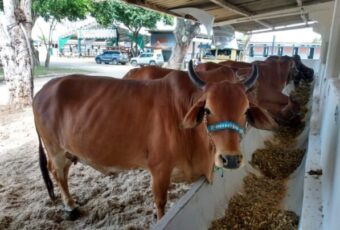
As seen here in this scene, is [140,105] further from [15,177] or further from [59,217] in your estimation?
[15,177]

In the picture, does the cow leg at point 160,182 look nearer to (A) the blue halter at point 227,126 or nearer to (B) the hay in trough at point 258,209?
(B) the hay in trough at point 258,209

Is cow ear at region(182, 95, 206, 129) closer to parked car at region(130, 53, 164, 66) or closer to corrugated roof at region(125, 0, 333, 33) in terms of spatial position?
corrugated roof at region(125, 0, 333, 33)

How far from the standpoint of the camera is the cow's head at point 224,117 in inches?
74.0

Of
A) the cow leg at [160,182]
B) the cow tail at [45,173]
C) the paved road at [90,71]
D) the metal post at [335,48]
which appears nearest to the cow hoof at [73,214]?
the cow tail at [45,173]

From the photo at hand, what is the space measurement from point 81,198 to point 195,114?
1909 mm

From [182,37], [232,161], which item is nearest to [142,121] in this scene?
[232,161]

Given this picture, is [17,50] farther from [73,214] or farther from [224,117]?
[224,117]

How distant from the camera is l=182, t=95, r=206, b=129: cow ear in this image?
2066 mm

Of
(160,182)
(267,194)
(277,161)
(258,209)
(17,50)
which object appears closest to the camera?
(160,182)

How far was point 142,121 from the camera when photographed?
253cm

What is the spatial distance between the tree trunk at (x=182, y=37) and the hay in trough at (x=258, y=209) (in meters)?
9.09

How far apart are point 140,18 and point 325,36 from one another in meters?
18.7

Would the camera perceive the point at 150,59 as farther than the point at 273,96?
Yes

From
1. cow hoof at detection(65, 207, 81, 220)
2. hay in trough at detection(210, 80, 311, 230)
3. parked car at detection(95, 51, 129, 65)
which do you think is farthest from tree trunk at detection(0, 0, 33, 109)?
parked car at detection(95, 51, 129, 65)
